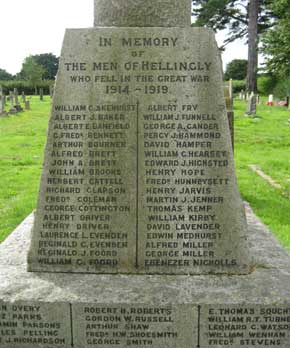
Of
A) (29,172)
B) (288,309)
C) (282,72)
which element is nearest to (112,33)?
(288,309)

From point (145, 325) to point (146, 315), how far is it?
7 cm

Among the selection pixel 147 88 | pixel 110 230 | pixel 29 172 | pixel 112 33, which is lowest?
pixel 29 172

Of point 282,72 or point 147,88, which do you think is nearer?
point 147,88

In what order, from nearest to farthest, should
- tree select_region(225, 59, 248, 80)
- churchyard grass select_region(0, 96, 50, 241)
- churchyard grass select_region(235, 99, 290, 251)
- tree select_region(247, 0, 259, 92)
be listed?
churchyard grass select_region(235, 99, 290, 251), churchyard grass select_region(0, 96, 50, 241), tree select_region(247, 0, 259, 92), tree select_region(225, 59, 248, 80)

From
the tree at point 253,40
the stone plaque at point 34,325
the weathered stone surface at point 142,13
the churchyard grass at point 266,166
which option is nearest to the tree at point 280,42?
the tree at point 253,40

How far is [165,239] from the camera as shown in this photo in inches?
122

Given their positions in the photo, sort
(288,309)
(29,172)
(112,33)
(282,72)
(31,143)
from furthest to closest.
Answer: (282,72) → (31,143) → (29,172) → (112,33) → (288,309)

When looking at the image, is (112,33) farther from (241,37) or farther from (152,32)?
(241,37)

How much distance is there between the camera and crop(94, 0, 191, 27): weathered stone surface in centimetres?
321

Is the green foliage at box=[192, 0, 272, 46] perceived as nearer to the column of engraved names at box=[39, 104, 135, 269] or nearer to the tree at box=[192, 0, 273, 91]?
the tree at box=[192, 0, 273, 91]

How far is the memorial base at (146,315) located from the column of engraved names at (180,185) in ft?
0.92

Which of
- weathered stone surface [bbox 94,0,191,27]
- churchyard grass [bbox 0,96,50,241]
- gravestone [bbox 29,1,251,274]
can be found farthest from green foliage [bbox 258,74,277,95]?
gravestone [bbox 29,1,251,274]

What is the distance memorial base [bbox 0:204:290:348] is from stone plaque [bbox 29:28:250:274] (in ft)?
0.90

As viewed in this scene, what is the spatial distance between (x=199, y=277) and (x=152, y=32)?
1.62m
